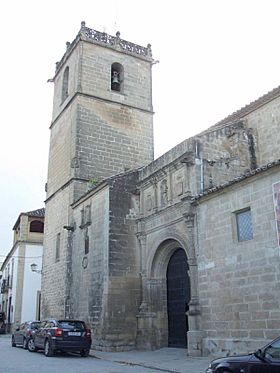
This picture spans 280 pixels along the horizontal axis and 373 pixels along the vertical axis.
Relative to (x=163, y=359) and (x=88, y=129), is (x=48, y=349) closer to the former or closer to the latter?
(x=163, y=359)

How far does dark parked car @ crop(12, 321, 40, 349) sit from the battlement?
1544cm

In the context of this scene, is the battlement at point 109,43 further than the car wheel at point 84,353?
Yes

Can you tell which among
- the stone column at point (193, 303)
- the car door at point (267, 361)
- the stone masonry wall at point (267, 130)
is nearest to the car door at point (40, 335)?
the stone column at point (193, 303)

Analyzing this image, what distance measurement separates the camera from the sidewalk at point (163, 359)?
1095cm

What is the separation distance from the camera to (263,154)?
1662 cm

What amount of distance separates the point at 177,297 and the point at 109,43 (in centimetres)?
1593

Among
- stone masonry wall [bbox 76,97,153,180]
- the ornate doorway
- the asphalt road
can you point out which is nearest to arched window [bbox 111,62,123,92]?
stone masonry wall [bbox 76,97,153,180]

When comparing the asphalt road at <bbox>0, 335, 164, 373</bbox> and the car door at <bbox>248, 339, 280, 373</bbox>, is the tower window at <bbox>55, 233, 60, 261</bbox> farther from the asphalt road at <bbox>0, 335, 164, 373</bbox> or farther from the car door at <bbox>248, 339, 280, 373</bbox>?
the car door at <bbox>248, 339, 280, 373</bbox>

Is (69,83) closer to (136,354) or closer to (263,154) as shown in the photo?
(263,154)

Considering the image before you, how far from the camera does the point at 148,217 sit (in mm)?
16922

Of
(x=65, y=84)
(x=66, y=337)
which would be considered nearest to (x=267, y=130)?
(x=66, y=337)

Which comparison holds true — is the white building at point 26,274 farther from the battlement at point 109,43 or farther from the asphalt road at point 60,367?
the asphalt road at point 60,367

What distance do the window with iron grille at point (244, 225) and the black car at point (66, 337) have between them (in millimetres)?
6202

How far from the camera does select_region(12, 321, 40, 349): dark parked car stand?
1704cm
